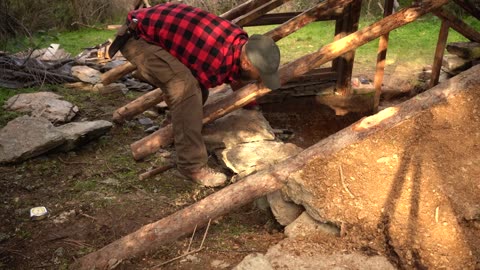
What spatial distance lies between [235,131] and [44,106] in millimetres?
2587

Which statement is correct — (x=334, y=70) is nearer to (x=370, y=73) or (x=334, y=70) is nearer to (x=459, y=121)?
(x=370, y=73)

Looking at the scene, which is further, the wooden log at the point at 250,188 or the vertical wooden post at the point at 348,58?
the vertical wooden post at the point at 348,58

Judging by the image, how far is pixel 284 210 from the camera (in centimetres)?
292

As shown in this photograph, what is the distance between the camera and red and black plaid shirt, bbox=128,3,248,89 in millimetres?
3178

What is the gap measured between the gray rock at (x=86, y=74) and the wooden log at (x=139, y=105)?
1897mm

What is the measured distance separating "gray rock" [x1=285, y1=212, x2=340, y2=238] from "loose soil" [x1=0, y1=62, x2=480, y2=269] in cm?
10

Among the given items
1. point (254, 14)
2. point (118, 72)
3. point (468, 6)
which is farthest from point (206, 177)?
point (468, 6)

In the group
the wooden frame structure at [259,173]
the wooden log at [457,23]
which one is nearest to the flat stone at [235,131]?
the wooden frame structure at [259,173]

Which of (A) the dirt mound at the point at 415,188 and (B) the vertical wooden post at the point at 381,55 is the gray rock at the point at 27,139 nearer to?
(A) the dirt mound at the point at 415,188

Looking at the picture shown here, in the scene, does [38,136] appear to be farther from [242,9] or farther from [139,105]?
[242,9]

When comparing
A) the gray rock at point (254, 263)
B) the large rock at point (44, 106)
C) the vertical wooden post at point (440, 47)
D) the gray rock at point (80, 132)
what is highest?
the vertical wooden post at point (440, 47)

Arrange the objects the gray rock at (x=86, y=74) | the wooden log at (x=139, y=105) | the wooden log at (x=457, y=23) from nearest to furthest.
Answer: the wooden log at (x=457, y=23), the wooden log at (x=139, y=105), the gray rock at (x=86, y=74)

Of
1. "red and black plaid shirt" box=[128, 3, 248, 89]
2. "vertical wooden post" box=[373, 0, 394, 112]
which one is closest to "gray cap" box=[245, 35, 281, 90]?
"red and black plaid shirt" box=[128, 3, 248, 89]

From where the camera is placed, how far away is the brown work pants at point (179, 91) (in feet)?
10.8
